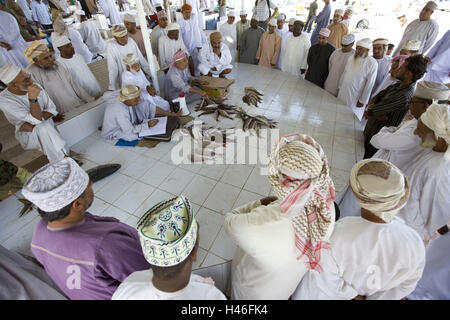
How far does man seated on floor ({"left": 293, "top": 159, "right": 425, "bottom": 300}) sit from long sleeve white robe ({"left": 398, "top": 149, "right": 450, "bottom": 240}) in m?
0.86

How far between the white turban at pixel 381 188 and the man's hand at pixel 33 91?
11.2 feet

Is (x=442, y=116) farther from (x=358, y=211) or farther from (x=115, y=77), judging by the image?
(x=115, y=77)

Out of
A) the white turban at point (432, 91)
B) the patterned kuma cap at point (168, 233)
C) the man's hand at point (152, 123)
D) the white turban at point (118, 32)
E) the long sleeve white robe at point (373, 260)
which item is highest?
the white turban at point (118, 32)

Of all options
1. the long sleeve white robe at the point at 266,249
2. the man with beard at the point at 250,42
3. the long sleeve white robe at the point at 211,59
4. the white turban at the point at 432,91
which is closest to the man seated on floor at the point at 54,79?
the long sleeve white robe at the point at 211,59

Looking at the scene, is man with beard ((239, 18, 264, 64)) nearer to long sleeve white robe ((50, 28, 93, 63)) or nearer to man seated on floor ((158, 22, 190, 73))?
man seated on floor ((158, 22, 190, 73))

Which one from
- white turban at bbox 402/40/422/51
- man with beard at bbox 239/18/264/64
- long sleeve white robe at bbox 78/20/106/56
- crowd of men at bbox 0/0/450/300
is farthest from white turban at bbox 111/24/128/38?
white turban at bbox 402/40/422/51

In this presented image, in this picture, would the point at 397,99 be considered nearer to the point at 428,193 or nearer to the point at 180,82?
the point at 428,193

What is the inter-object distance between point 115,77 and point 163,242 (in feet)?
→ 13.4

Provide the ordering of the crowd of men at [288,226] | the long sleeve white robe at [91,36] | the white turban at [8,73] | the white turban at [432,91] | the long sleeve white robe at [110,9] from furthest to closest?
the long sleeve white robe at [110,9], the long sleeve white robe at [91,36], the white turban at [8,73], the white turban at [432,91], the crowd of men at [288,226]

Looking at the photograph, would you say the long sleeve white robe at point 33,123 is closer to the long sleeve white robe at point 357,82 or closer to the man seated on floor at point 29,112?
the man seated on floor at point 29,112

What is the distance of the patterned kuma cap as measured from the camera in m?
1.05

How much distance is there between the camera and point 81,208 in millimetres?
1398

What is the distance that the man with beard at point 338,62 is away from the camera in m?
4.27

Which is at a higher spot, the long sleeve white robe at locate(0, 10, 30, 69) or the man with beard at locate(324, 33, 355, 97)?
the long sleeve white robe at locate(0, 10, 30, 69)
